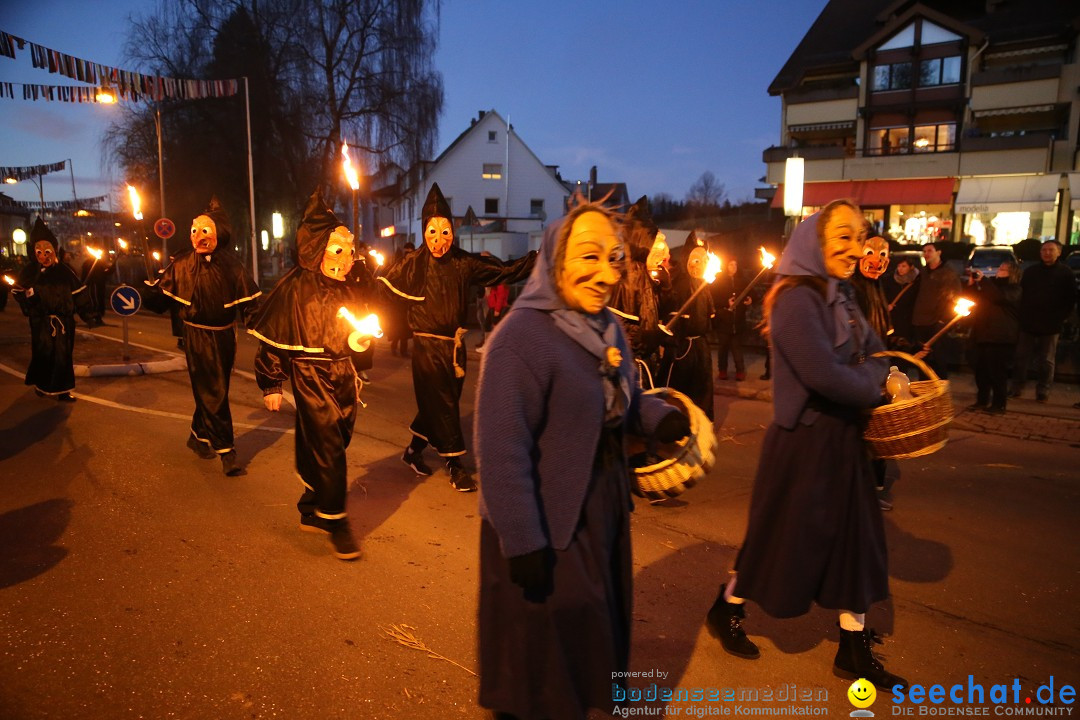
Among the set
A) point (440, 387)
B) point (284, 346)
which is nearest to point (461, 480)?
point (440, 387)

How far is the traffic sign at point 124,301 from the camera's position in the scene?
430 inches

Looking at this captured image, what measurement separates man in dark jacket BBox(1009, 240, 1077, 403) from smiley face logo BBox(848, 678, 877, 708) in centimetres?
868

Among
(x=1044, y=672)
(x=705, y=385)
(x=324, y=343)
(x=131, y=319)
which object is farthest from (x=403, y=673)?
(x=131, y=319)

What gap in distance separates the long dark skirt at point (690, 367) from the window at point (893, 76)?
34457mm

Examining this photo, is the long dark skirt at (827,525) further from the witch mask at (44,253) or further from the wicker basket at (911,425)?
the witch mask at (44,253)

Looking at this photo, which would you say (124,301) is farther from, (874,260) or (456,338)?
(874,260)

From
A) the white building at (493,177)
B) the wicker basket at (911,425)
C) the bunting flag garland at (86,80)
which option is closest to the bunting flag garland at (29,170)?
the bunting flag garland at (86,80)

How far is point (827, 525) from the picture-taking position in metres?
3.29

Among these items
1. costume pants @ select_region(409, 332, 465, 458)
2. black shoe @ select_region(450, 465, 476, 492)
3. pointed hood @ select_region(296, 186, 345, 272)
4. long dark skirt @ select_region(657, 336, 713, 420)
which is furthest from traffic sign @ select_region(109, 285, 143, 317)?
long dark skirt @ select_region(657, 336, 713, 420)

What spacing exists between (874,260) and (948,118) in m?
34.6

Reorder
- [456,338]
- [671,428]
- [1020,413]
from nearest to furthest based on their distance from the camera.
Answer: [671,428], [456,338], [1020,413]

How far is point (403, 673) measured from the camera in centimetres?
349

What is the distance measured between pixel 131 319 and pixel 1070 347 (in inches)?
898

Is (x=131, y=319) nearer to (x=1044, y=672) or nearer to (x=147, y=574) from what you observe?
(x=147, y=574)
